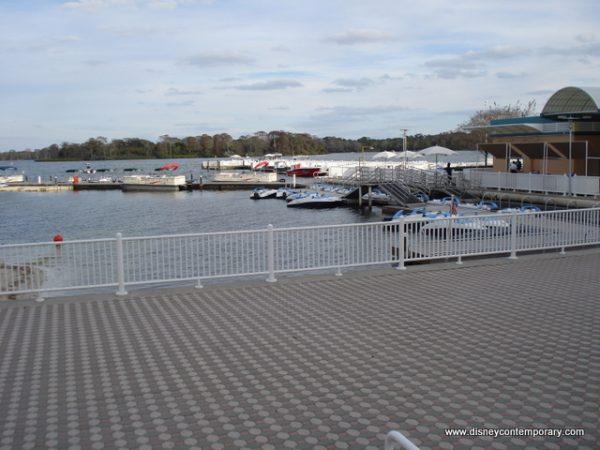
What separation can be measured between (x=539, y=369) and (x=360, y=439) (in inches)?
107

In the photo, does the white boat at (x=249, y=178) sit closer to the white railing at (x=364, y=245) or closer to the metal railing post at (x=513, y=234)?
the white railing at (x=364, y=245)

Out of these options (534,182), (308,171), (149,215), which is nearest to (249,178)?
(308,171)

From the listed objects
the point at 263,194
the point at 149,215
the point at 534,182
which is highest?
the point at 534,182

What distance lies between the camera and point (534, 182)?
33.7 meters

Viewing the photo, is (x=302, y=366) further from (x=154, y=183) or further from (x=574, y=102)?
(x=154, y=183)

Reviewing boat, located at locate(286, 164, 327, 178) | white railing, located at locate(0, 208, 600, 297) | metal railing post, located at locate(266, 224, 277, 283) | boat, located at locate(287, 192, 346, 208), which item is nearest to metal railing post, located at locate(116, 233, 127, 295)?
white railing, located at locate(0, 208, 600, 297)

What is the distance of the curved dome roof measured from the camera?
103 feet

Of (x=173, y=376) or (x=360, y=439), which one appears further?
(x=173, y=376)

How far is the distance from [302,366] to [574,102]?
32620 mm

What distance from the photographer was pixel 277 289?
11.0m

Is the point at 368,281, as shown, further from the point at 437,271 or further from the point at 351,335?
the point at 351,335

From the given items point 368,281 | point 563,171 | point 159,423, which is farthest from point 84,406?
point 563,171

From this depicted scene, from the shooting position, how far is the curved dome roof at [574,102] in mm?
31500

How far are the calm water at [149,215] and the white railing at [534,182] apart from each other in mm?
7529
